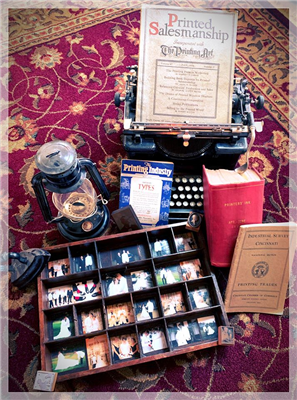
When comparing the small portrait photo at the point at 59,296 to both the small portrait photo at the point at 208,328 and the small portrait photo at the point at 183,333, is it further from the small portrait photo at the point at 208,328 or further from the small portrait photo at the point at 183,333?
the small portrait photo at the point at 208,328

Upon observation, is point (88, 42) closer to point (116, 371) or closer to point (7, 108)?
point (7, 108)

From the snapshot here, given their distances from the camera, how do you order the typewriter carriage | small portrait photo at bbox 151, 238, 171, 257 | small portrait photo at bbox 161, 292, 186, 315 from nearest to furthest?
the typewriter carriage → small portrait photo at bbox 161, 292, 186, 315 → small portrait photo at bbox 151, 238, 171, 257

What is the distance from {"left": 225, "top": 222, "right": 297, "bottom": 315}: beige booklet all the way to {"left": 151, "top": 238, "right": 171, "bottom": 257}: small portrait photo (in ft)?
1.07

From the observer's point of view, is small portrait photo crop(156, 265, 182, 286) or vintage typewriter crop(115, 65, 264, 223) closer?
vintage typewriter crop(115, 65, 264, 223)

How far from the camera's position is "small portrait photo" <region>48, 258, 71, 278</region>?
5.34ft

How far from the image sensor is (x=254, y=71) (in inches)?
89.8

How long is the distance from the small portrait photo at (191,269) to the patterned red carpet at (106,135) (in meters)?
0.16

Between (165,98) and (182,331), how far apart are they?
103 centimetres

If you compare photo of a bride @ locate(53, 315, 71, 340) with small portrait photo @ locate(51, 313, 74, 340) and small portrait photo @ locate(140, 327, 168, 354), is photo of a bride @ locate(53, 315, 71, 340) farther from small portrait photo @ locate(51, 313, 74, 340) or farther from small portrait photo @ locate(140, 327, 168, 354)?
small portrait photo @ locate(140, 327, 168, 354)

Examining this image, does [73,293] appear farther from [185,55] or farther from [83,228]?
[185,55]

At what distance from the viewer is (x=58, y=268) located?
1.65 metres

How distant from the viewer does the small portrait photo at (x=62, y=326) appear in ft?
5.04

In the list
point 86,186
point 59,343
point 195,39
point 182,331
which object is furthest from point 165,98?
point 59,343

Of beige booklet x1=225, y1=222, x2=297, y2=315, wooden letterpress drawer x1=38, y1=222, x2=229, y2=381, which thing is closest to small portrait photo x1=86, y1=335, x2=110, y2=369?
wooden letterpress drawer x1=38, y1=222, x2=229, y2=381
